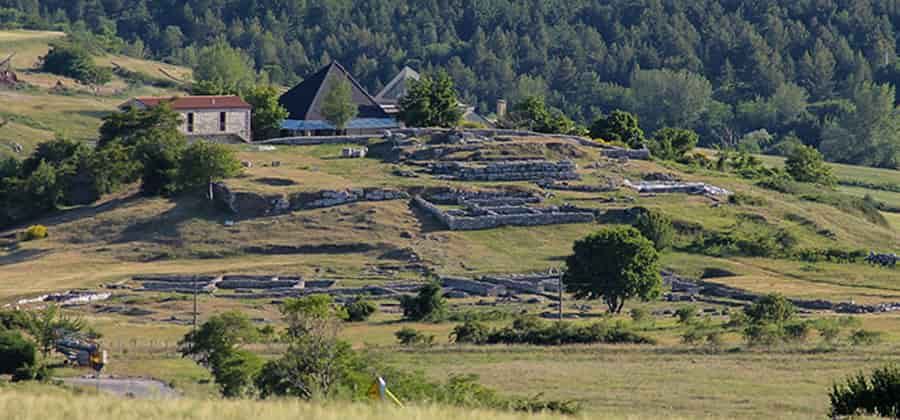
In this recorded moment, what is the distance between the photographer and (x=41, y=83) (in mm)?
105438

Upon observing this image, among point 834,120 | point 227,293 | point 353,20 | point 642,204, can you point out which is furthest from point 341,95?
point 353,20

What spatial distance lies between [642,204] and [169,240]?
1900 centimetres

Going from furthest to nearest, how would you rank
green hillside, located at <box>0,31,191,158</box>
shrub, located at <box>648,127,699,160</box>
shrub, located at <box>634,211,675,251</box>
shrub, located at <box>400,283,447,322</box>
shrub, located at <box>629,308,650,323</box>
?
green hillside, located at <box>0,31,191,158</box>
shrub, located at <box>648,127,699,160</box>
shrub, located at <box>634,211,675,251</box>
shrub, located at <box>400,283,447,322</box>
shrub, located at <box>629,308,650,323</box>

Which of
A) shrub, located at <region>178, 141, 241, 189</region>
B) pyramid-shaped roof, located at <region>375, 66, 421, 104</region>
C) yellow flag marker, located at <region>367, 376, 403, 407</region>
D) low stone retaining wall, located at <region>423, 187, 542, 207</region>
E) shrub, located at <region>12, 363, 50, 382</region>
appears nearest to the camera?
yellow flag marker, located at <region>367, 376, 403, 407</region>

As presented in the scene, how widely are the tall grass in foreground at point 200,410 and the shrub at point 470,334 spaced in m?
23.1

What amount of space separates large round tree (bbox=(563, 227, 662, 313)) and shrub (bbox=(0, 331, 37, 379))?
1981cm

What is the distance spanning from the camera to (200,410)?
2469cm

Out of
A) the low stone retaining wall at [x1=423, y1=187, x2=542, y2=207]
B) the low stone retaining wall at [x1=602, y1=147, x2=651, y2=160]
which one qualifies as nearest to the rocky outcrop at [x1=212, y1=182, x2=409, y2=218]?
the low stone retaining wall at [x1=423, y1=187, x2=542, y2=207]

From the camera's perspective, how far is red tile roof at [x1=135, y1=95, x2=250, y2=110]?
79.4m

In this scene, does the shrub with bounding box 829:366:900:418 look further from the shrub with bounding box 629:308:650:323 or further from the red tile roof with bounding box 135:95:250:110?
the red tile roof with bounding box 135:95:250:110

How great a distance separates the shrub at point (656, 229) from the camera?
65.6 meters

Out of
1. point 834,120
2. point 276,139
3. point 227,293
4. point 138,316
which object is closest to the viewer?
point 138,316

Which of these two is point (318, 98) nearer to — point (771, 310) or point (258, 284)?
point (258, 284)

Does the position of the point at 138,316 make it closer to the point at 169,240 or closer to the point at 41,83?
the point at 169,240
